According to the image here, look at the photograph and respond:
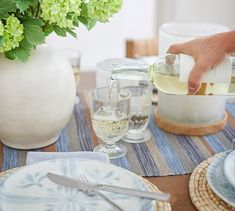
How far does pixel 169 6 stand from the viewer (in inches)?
140

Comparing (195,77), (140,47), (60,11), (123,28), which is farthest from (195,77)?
(123,28)

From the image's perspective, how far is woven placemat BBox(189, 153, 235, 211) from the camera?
2.74 feet

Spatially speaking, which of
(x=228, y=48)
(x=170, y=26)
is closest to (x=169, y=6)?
(x=170, y=26)

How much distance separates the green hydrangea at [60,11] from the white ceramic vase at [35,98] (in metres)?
0.12

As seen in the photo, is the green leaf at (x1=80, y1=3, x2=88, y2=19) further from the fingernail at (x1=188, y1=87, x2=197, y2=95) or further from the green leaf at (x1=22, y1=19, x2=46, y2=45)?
the fingernail at (x1=188, y1=87, x2=197, y2=95)

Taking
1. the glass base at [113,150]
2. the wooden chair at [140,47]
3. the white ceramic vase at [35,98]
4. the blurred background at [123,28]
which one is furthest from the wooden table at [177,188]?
the blurred background at [123,28]

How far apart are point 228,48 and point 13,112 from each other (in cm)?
50

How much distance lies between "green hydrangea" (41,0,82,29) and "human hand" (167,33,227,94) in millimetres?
253

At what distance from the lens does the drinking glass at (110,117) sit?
41.5 inches

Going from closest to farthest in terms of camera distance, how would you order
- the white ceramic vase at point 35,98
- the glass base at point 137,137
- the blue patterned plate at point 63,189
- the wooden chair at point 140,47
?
the blue patterned plate at point 63,189 → the white ceramic vase at point 35,98 → the glass base at point 137,137 → the wooden chair at point 140,47

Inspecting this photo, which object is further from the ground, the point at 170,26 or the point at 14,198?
the point at 170,26

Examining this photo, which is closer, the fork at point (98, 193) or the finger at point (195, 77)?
the fork at point (98, 193)

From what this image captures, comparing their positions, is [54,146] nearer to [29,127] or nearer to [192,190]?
[29,127]

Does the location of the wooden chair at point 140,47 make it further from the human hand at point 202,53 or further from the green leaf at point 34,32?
the green leaf at point 34,32
